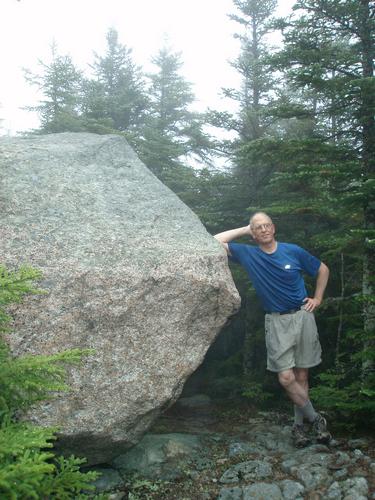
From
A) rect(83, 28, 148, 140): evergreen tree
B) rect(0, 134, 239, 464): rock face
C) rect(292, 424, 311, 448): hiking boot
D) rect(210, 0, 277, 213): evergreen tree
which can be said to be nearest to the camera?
rect(0, 134, 239, 464): rock face

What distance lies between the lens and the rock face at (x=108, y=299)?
4793mm

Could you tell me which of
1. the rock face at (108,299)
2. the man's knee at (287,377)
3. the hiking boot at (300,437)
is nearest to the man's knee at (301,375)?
the man's knee at (287,377)

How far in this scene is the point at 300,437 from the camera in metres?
6.10

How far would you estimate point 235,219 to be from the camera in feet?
34.1

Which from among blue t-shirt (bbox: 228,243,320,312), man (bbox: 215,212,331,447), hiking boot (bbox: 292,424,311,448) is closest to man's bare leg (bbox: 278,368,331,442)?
man (bbox: 215,212,331,447)

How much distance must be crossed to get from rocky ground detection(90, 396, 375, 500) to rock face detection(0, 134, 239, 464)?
1.99 ft

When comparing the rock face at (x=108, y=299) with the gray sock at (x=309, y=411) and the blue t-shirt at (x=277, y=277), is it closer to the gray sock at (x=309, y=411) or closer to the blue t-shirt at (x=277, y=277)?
the blue t-shirt at (x=277, y=277)

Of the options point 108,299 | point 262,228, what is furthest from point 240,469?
point 262,228

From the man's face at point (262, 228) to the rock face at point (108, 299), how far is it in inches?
25.5

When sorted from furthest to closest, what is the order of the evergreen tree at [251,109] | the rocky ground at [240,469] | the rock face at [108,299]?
1. the evergreen tree at [251,109]
2. the rocky ground at [240,469]
3. the rock face at [108,299]

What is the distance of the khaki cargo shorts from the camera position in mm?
5957

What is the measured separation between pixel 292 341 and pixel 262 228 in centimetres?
168

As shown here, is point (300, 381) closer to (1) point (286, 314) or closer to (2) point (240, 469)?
(1) point (286, 314)

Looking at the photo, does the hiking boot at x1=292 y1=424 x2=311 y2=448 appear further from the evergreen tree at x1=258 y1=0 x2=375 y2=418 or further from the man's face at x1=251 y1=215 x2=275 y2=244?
the man's face at x1=251 y1=215 x2=275 y2=244
